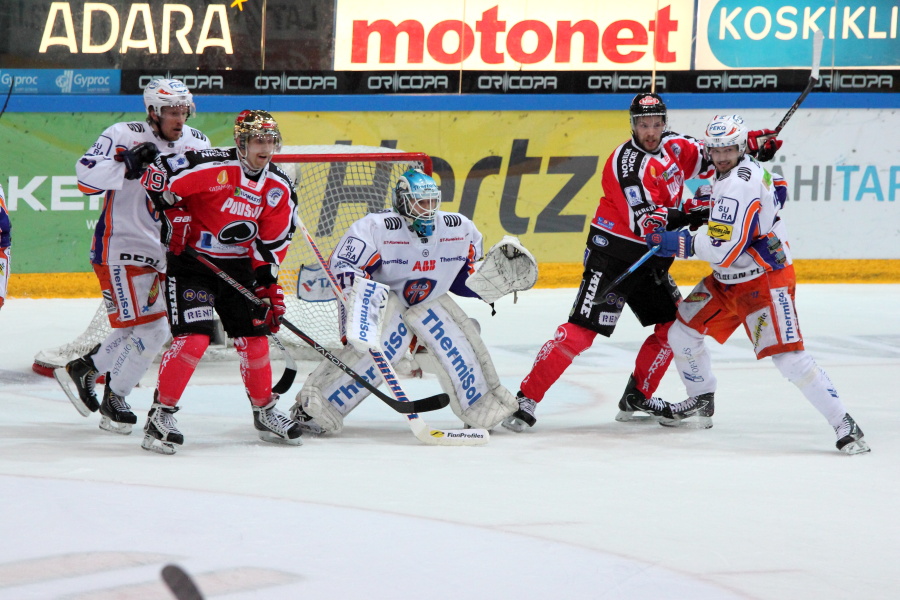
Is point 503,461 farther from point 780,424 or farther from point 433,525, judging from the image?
point 780,424

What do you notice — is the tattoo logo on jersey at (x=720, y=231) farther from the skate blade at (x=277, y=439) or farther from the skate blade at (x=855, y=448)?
the skate blade at (x=277, y=439)

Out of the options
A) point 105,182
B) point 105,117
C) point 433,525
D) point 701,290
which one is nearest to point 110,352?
point 105,182

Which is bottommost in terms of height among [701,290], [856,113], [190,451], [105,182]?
[190,451]

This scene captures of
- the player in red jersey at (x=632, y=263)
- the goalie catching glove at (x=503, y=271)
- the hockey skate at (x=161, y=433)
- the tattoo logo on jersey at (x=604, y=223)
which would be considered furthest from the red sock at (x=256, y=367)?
the tattoo logo on jersey at (x=604, y=223)

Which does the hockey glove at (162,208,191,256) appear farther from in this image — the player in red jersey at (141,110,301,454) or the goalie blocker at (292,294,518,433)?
the goalie blocker at (292,294,518,433)

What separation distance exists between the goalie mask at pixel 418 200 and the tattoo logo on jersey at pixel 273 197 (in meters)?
0.39

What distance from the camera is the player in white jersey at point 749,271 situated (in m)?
3.97

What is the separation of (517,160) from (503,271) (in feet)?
12.7

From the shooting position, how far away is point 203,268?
12.8 ft

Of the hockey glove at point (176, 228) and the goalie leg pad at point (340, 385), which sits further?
the goalie leg pad at point (340, 385)

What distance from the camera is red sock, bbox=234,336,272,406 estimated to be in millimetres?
3965

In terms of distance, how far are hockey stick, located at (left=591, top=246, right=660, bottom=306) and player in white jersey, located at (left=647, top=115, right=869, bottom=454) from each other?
48mm

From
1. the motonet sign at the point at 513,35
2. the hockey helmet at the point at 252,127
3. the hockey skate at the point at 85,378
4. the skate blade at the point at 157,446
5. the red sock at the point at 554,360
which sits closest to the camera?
the skate blade at the point at 157,446

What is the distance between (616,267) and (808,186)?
434 centimetres
